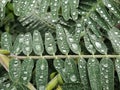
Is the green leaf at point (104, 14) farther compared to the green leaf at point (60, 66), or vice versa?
the green leaf at point (104, 14)

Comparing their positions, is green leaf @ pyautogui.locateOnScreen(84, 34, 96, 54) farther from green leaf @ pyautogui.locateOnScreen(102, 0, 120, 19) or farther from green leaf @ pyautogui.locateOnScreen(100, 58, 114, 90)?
green leaf @ pyautogui.locateOnScreen(102, 0, 120, 19)

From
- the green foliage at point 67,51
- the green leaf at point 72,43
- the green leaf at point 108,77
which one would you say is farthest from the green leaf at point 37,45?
the green leaf at point 108,77

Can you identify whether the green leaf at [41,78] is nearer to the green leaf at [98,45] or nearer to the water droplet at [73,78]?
the water droplet at [73,78]

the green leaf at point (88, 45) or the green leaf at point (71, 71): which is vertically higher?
the green leaf at point (88, 45)

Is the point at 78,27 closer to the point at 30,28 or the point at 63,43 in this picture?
the point at 63,43

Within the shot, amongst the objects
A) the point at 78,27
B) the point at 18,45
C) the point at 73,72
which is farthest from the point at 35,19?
the point at 73,72

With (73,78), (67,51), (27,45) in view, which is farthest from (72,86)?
(27,45)

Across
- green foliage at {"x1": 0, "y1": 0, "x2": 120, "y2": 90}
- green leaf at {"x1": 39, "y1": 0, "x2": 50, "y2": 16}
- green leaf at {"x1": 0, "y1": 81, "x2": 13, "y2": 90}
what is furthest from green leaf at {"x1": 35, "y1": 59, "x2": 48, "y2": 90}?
green leaf at {"x1": 39, "y1": 0, "x2": 50, "y2": 16}
